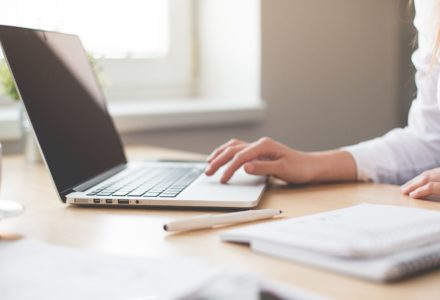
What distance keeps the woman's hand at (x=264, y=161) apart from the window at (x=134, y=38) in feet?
2.49

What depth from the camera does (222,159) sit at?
1.01 metres

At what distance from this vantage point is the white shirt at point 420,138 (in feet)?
3.67

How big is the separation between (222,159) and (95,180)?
0.20 metres

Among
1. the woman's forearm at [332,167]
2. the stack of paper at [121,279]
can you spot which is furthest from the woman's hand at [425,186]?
the stack of paper at [121,279]

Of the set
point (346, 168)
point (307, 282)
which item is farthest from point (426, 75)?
point (307, 282)

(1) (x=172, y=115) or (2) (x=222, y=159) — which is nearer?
(2) (x=222, y=159)

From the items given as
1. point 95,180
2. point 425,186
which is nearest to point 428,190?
point 425,186

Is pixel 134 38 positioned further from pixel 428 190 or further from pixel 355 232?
pixel 355 232

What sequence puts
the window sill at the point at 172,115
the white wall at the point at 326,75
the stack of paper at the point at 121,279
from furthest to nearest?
the white wall at the point at 326,75 → the window sill at the point at 172,115 → the stack of paper at the point at 121,279

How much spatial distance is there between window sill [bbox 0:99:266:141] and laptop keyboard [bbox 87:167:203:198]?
490mm

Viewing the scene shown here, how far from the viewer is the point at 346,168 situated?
3.54ft

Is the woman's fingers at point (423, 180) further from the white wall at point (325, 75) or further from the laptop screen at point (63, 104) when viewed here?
the white wall at point (325, 75)

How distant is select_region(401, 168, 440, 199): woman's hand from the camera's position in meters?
0.90

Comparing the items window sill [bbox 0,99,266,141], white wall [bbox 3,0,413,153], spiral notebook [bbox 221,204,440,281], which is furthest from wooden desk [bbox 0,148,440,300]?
white wall [bbox 3,0,413,153]
